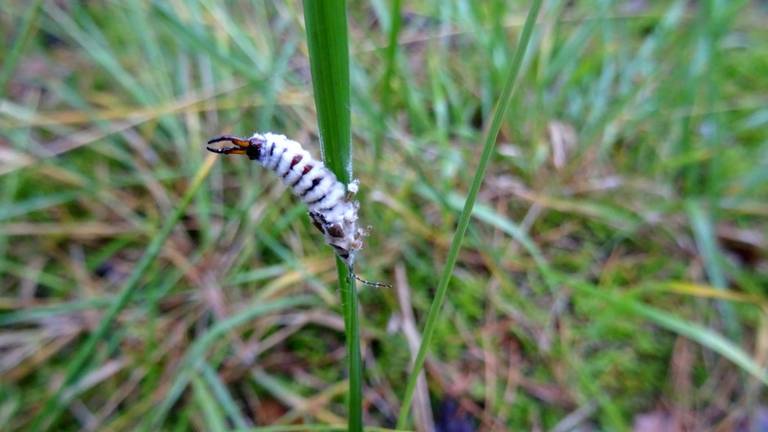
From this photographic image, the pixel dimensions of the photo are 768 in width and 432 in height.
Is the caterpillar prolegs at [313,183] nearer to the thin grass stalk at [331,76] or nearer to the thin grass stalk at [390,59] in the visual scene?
the thin grass stalk at [331,76]

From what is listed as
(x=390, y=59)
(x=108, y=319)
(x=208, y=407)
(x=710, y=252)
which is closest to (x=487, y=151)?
(x=390, y=59)

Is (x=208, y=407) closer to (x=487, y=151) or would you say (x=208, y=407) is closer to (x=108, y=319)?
(x=108, y=319)

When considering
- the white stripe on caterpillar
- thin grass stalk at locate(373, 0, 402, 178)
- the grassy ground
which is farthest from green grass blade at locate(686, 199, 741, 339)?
the white stripe on caterpillar

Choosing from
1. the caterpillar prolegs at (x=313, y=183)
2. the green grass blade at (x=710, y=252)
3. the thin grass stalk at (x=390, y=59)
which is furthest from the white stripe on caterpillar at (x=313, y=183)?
the green grass blade at (x=710, y=252)

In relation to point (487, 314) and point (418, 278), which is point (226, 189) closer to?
point (418, 278)

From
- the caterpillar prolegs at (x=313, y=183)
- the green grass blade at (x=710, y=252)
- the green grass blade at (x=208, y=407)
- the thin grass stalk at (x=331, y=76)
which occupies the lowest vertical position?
the green grass blade at (x=208, y=407)

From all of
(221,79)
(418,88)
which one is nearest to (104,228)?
(221,79)

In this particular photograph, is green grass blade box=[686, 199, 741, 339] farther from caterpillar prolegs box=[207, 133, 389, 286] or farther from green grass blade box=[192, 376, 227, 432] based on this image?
green grass blade box=[192, 376, 227, 432]
